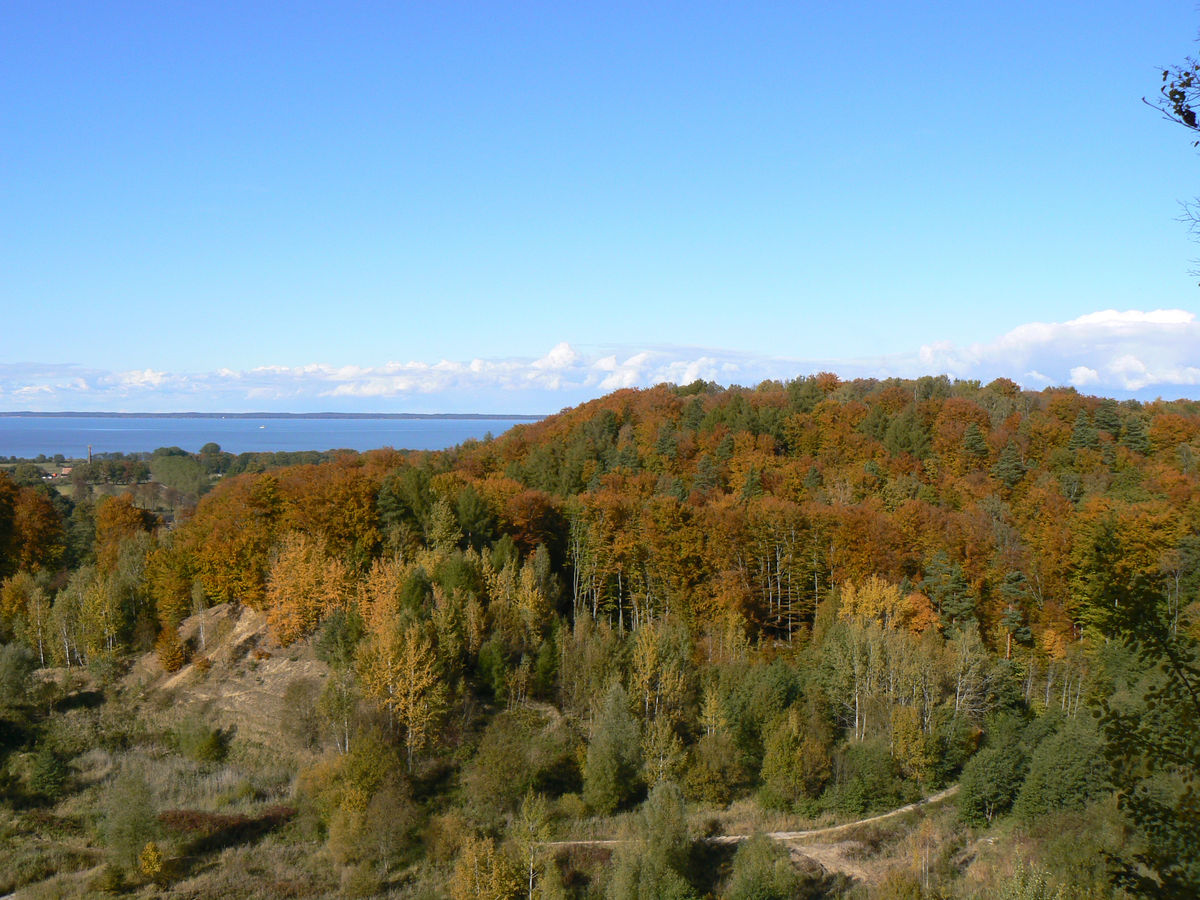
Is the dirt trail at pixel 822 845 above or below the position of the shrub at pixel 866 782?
below

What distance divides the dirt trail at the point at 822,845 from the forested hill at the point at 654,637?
66 centimetres

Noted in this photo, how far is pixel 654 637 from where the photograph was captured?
97.5 feet

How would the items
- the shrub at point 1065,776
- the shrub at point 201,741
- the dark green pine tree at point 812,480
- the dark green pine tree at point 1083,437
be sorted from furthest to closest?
the dark green pine tree at point 1083,437, the dark green pine tree at point 812,480, the shrub at point 201,741, the shrub at point 1065,776

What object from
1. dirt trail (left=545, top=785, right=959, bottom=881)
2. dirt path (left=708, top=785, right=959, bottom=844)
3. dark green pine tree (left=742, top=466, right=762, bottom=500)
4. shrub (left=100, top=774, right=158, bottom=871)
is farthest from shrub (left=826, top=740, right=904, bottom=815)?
dark green pine tree (left=742, top=466, right=762, bottom=500)

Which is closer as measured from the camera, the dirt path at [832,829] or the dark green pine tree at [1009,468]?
the dirt path at [832,829]

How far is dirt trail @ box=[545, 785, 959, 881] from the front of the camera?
23047mm

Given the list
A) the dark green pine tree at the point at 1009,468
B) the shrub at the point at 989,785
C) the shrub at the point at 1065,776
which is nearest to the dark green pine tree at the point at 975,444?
the dark green pine tree at the point at 1009,468

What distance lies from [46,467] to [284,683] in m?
88.9

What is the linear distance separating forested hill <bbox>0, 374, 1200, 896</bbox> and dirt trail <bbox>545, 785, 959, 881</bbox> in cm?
66

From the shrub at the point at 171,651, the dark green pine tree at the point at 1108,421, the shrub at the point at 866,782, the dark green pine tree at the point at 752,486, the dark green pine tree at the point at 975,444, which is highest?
the dark green pine tree at the point at 1108,421

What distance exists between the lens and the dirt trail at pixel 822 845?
23047 millimetres

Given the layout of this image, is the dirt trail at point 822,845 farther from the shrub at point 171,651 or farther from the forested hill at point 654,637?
the shrub at point 171,651

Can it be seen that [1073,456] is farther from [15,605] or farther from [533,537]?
[15,605]

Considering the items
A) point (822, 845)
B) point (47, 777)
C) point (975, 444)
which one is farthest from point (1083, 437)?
point (47, 777)
